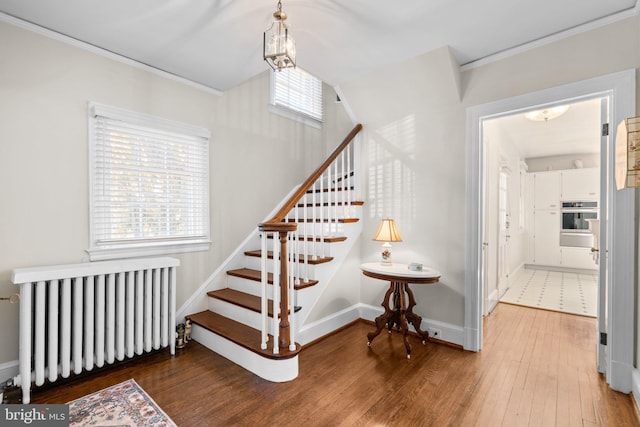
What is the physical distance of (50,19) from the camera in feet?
7.04

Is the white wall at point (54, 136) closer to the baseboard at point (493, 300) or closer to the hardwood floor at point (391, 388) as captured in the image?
the hardwood floor at point (391, 388)

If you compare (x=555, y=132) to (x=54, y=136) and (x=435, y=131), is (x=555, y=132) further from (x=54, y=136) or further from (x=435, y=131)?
(x=54, y=136)

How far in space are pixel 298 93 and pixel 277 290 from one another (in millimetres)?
3009

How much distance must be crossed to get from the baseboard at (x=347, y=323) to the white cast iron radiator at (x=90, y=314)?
48.3 inches

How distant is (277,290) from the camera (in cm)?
232

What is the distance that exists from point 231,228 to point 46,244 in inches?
62.4

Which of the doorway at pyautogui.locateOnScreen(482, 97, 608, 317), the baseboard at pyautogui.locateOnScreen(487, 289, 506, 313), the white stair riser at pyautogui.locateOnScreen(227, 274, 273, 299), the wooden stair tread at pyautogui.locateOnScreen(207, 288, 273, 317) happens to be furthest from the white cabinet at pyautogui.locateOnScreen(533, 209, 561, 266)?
the wooden stair tread at pyautogui.locateOnScreen(207, 288, 273, 317)

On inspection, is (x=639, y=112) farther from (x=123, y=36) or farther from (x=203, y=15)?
(x=123, y=36)

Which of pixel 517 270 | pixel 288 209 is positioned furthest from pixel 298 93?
pixel 517 270

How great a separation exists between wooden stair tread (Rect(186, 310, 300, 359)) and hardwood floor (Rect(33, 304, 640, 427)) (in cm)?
21

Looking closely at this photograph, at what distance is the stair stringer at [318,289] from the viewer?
110 inches

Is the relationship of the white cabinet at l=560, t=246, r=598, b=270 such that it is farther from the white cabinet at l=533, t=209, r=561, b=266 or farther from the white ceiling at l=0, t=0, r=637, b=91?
the white ceiling at l=0, t=0, r=637, b=91

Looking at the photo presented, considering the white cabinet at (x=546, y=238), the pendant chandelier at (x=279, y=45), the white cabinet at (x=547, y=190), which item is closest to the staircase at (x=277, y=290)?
the pendant chandelier at (x=279, y=45)

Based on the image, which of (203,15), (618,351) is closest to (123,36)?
(203,15)
